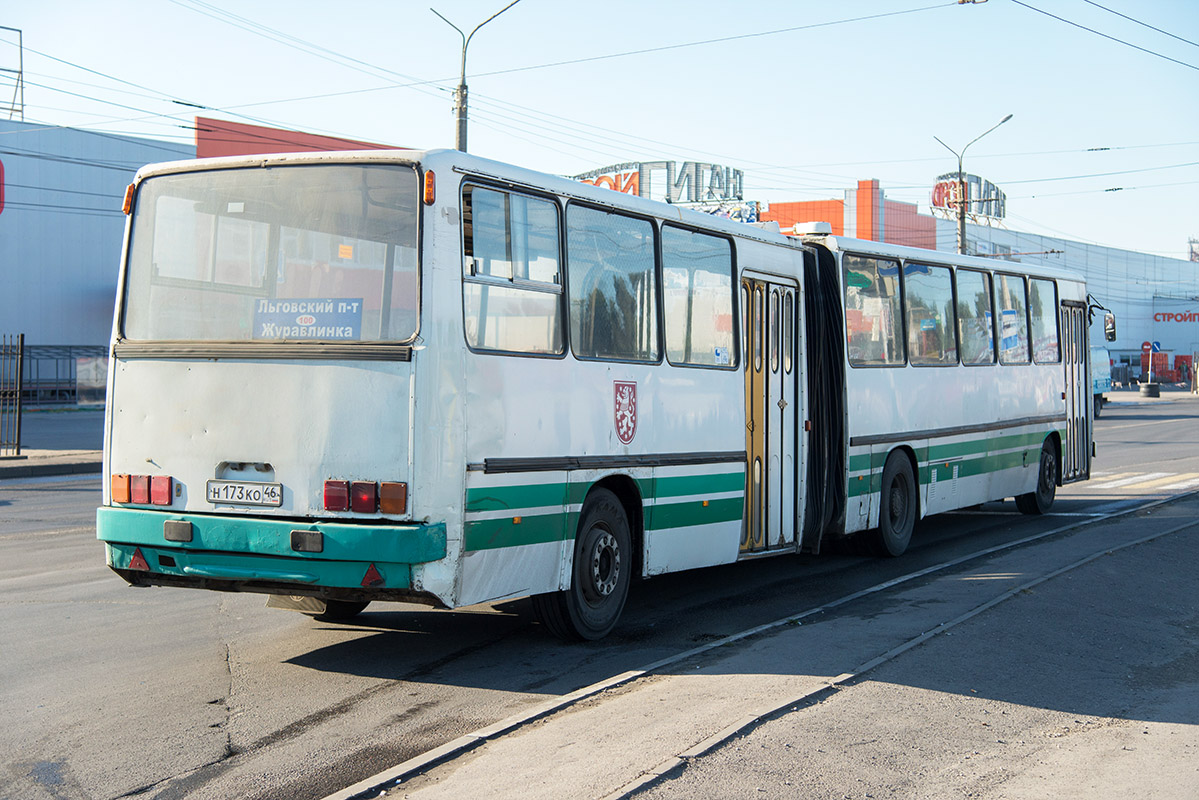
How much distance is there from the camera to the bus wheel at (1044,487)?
53.1 feet

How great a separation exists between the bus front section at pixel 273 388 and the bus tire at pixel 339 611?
1636mm

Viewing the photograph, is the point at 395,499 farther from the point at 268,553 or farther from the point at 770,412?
the point at 770,412

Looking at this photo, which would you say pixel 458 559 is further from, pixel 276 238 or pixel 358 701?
pixel 276 238

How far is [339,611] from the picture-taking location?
8.61 meters

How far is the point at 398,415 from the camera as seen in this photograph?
21.5 feet

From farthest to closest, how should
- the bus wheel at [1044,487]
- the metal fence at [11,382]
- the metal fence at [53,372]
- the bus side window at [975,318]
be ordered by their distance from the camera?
→ the metal fence at [53,372]
the metal fence at [11,382]
the bus wheel at [1044,487]
the bus side window at [975,318]

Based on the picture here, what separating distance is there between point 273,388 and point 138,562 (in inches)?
53.3

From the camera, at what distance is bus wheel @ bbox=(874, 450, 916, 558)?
1226 centimetres

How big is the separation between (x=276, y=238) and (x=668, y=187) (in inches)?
2387

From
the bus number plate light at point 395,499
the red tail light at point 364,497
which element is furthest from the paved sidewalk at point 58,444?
the bus number plate light at point 395,499

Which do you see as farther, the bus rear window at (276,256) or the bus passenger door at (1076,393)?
the bus passenger door at (1076,393)

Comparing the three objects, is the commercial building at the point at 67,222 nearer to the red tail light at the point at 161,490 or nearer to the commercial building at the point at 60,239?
the commercial building at the point at 60,239

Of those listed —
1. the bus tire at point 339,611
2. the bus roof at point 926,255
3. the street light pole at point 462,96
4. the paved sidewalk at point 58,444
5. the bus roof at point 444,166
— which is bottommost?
the bus tire at point 339,611

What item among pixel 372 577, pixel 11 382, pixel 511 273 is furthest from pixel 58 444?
pixel 372 577
